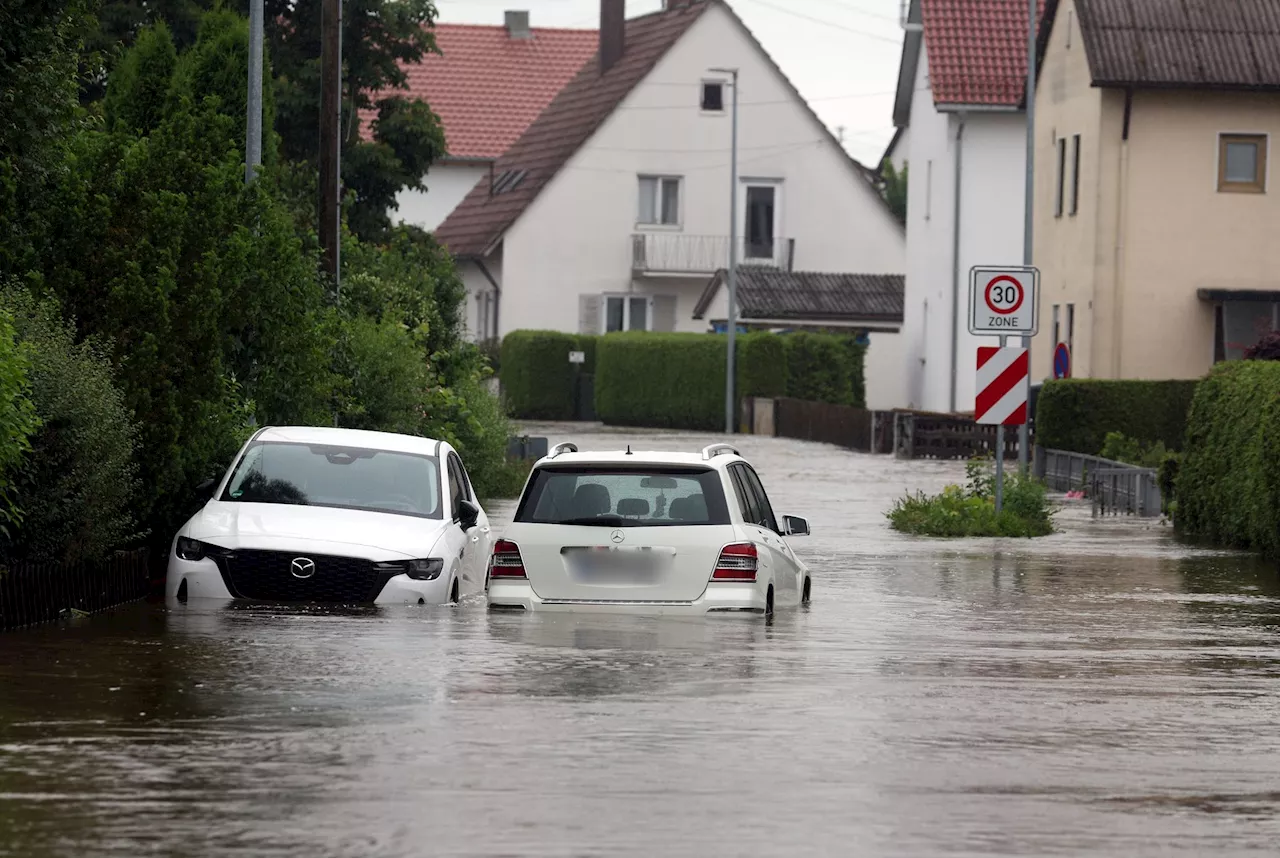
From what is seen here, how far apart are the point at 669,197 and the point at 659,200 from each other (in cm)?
54

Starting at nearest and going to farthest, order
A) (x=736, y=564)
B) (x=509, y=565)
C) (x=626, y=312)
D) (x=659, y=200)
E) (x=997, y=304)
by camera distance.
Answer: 1. (x=736, y=564)
2. (x=509, y=565)
3. (x=997, y=304)
4. (x=659, y=200)
5. (x=626, y=312)

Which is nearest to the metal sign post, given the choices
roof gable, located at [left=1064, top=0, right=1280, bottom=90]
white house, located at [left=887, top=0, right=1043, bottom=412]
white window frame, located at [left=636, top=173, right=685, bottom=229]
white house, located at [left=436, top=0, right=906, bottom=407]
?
roof gable, located at [left=1064, top=0, right=1280, bottom=90]

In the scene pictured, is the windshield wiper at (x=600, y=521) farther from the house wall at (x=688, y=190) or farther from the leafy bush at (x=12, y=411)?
the house wall at (x=688, y=190)

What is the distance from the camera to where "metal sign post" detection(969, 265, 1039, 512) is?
27.4 metres

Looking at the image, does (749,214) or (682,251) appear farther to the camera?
(749,214)

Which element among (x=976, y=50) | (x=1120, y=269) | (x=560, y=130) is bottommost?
(x=1120, y=269)

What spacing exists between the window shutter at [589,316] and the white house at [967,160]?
13956mm

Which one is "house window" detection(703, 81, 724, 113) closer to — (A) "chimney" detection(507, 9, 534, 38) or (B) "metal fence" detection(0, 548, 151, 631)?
(A) "chimney" detection(507, 9, 534, 38)

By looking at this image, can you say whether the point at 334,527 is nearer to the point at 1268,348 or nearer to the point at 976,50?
the point at 1268,348

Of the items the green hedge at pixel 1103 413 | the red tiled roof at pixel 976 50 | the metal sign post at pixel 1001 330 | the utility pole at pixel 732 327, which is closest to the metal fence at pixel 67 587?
the metal sign post at pixel 1001 330

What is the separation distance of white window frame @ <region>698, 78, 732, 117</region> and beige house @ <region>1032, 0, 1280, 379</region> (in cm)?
2401

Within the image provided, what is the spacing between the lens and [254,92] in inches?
989

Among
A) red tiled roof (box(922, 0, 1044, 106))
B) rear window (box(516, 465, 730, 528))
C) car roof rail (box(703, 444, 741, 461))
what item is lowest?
rear window (box(516, 465, 730, 528))

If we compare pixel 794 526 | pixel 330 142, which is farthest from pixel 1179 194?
pixel 794 526
